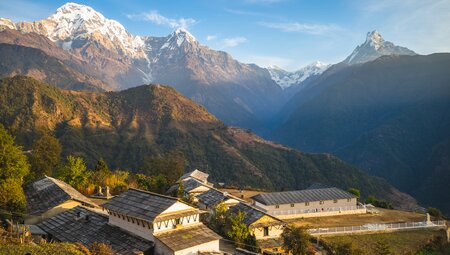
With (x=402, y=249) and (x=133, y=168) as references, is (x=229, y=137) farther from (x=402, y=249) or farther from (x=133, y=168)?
(x=402, y=249)

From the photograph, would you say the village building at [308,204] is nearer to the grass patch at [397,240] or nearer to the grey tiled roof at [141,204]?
the grass patch at [397,240]

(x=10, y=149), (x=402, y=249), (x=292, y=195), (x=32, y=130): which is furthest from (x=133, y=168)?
A: (x=402, y=249)

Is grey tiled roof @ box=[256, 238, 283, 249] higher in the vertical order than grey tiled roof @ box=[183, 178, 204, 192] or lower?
lower

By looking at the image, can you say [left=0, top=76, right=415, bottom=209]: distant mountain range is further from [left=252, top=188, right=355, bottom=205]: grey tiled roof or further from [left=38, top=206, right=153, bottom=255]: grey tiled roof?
[left=38, top=206, right=153, bottom=255]: grey tiled roof

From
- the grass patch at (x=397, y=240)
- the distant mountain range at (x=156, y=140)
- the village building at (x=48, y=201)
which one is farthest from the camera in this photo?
the distant mountain range at (x=156, y=140)

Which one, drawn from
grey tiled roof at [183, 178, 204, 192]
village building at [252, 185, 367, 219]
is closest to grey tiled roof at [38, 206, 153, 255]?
grey tiled roof at [183, 178, 204, 192]

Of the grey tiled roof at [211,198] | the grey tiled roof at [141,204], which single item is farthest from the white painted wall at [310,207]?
the grey tiled roof at [141,204]
